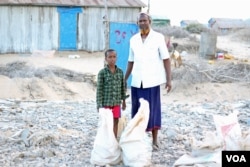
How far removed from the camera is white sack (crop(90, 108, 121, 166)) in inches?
189

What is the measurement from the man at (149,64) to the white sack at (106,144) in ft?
2.24

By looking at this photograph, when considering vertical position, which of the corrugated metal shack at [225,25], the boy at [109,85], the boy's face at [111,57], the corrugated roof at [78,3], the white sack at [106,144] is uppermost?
the corrugated roof at [78,3]

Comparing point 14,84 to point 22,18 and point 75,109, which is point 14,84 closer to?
point 75,109

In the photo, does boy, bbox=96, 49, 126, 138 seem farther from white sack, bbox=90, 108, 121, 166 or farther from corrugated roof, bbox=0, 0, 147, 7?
corrugated roof, bbox=0, 0, 147, 7

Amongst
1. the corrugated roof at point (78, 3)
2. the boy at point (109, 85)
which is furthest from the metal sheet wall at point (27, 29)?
the boy at point (109, 85)

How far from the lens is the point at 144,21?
526 centimetres

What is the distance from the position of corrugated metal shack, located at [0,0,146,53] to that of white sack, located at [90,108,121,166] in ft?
50.5

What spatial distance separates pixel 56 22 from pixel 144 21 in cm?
1541

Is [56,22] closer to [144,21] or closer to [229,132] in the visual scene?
[144,21]

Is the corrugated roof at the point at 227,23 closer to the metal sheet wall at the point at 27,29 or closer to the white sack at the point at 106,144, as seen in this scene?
the metal sheet wall at the point at 27,29

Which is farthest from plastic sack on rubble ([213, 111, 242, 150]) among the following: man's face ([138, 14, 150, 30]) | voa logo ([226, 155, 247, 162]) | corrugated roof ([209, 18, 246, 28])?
corrugated roof ([209, 18, 246, 28])

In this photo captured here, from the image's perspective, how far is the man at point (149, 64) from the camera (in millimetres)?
5309

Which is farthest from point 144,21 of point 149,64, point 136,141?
point 136,141

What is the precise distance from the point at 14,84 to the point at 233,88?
5.82m
